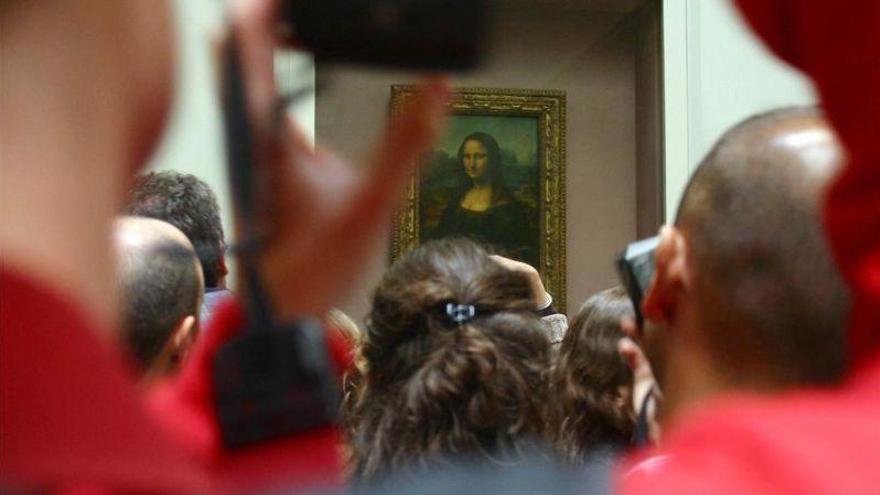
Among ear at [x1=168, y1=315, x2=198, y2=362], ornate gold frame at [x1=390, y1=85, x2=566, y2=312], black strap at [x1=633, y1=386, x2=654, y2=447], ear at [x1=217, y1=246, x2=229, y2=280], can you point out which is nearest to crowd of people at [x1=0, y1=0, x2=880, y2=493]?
black strap at [x1=633, y1=386, x2=654, y2=447]

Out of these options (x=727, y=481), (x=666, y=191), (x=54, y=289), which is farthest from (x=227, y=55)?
(x=666, y=191)

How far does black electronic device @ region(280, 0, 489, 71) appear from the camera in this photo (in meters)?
0.49

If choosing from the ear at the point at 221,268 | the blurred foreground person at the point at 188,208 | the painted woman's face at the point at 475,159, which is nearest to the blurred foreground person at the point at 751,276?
the ear at the point at 221,268

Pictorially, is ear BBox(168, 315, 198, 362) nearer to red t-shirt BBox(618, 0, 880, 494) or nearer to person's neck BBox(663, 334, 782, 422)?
person's neck BBox(663, 334, 782, 422)

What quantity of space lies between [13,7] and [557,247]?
592cm

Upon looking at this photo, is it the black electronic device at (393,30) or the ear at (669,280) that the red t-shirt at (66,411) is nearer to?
the black electronic device at (393,30)

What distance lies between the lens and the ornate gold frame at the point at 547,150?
6.23m

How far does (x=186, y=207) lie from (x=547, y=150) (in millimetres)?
3898

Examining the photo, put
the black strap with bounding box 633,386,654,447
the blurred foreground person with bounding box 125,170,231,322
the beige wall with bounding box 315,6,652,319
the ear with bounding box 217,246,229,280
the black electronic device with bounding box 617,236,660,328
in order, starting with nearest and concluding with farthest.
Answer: the black electronic device with bounding box 617,236,660,328 < the black strap with bounding box 633,386,654,447 < the ear with bounding box 217,246,229,280 < the blurred foreground person with bounding box 125,170,231,322 < the beige wall with bounding box 315,6,652,319

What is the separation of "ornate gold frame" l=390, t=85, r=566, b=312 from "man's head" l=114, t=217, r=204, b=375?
4156mm

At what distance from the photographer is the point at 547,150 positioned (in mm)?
6406

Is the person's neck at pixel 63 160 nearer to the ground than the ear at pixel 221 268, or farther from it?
farther from it

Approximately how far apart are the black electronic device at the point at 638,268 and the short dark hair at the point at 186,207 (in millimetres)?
1278

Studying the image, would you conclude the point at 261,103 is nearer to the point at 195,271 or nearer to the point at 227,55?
the point at 227,55
